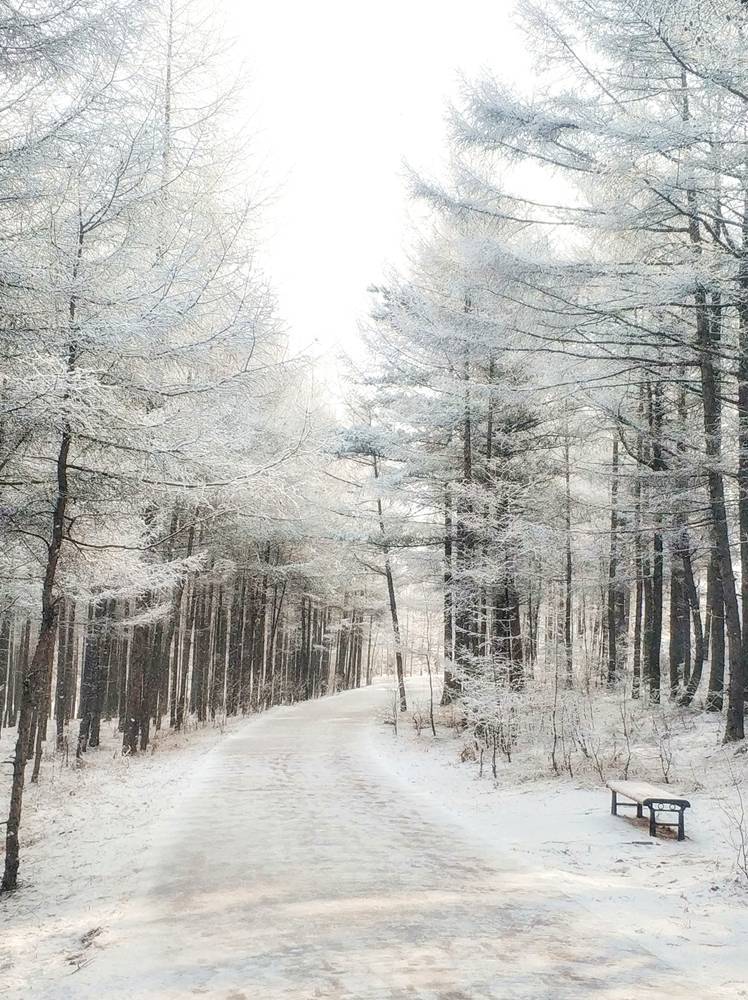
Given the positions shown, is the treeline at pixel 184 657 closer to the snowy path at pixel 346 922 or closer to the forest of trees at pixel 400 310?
the forest of trees at pixel 400 310

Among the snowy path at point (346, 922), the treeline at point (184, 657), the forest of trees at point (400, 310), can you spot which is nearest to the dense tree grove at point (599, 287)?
the forest of trees at point (400, 310)

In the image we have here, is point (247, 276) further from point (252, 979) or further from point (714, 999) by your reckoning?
point (714, 999)

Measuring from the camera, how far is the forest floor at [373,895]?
4230 mm

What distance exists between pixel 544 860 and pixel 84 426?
251 inches

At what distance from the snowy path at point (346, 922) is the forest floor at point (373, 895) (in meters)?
0.02

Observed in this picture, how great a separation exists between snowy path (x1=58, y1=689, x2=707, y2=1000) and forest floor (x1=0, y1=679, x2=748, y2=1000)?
20 mm

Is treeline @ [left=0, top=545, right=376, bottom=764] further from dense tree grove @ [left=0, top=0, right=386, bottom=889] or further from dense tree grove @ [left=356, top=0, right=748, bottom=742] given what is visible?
dense tree grove @ [left=356, top=0, right=748, bottom=742]

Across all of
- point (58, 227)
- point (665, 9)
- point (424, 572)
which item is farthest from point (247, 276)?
point (424, 572)

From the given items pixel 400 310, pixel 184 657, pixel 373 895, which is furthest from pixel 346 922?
pixel 184 657

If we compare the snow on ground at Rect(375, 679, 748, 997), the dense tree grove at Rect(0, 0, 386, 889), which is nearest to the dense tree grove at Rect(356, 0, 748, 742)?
the snow on ground at Rect(375, 679, 748, 997)

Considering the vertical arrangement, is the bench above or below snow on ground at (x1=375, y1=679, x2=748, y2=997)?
above

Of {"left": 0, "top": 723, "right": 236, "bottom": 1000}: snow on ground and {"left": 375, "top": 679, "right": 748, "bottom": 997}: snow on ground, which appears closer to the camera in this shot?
{"left": 0, "top": 723, "right": 236, "bottom": 1000}: snow on ground

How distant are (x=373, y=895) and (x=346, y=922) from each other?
0.66m

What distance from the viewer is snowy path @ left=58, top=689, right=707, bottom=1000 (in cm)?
411
